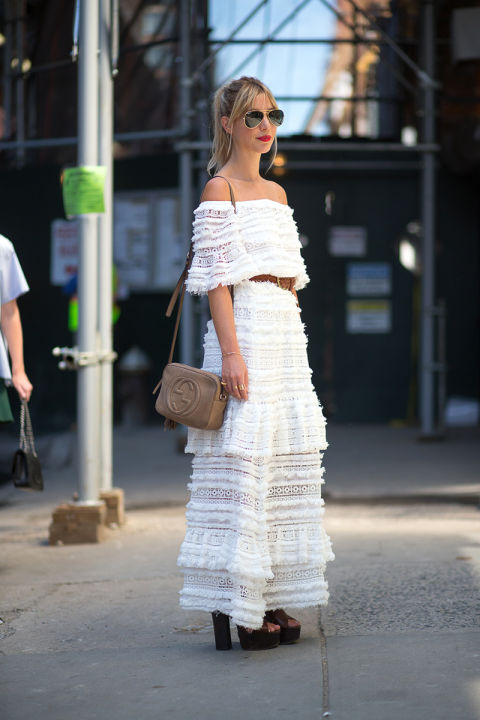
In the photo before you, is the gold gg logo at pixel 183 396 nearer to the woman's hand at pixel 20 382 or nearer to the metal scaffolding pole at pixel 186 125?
the woman's hand at pixel 20 382

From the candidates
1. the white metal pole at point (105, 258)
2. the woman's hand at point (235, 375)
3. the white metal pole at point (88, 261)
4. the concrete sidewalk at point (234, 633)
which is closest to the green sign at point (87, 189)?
the white metal pole at point (88, 261)

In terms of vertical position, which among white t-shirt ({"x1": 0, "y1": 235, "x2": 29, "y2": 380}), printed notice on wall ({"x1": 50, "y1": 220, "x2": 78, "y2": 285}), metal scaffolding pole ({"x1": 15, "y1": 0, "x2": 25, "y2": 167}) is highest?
metal scaffolding pole ({"x1": 15, "y1": 0, "x2": 25, "y2": 167})

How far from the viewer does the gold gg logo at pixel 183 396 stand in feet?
12.6

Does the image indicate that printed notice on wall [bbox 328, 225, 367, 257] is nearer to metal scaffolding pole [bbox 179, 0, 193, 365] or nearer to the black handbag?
metal scaffolding pole [bbox 179, 0, 193, 365]

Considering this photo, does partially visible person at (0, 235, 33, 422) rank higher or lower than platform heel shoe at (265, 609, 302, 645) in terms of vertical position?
higher

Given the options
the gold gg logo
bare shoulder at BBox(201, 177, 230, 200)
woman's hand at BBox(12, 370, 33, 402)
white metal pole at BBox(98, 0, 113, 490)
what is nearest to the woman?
bare shoulder at BBox(201, 177, 230, 200)

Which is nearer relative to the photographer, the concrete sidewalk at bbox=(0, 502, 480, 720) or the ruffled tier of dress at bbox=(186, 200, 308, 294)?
the concrete sidewalk at bbox=(0, 502, 480, 720)

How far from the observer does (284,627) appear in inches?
157

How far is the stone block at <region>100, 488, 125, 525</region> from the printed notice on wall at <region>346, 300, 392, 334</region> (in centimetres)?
730

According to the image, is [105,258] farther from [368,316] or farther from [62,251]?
[62,251]

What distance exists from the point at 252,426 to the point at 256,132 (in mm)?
1057

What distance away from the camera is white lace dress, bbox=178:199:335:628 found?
12.6 feet

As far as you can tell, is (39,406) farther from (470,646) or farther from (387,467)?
(470,646)

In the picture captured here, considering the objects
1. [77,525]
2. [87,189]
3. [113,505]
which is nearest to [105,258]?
[87,189]
